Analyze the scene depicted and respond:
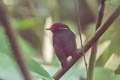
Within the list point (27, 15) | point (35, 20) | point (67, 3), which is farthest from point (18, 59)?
point (67, 3)

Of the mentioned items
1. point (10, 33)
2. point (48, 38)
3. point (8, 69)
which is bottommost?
point (48, 38)

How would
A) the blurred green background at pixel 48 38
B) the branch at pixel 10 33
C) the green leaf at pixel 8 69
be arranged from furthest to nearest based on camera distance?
the blurred green background at pixel 48 38 → the green leaf at pixel 8 69 → the branch at pixel 10 33

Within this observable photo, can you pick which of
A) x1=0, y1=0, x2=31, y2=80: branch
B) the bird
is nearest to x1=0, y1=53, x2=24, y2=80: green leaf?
x1=0, y1=0, x2=31, y2=80: branch

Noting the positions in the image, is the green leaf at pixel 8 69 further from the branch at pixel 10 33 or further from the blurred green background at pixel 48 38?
the branch at pixel 10 33

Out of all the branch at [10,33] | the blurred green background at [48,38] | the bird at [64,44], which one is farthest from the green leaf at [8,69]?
the bird at [64,44]

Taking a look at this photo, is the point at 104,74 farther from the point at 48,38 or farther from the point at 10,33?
the point at 48,38

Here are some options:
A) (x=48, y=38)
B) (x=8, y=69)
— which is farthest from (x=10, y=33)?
(x=48, y=38)

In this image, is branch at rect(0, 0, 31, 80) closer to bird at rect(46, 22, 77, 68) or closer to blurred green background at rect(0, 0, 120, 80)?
blurred green background at rect(0, 0, 120, 80)

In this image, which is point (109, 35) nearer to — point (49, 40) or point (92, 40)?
point (92, 40)

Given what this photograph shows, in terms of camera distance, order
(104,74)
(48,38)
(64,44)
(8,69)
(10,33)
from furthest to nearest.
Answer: (48,38), (64,44), (104,74), (8,69), (10,33)
